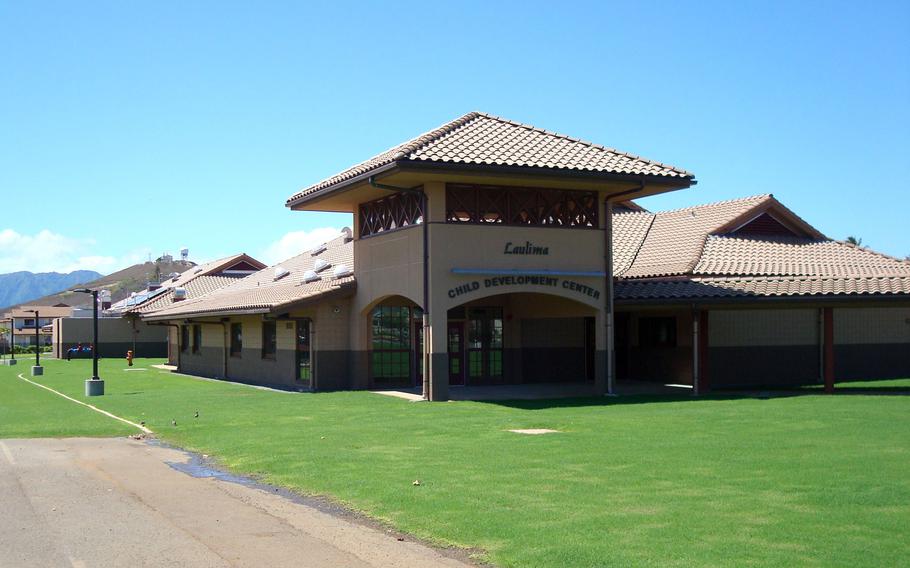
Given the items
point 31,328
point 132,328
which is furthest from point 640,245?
point 31,328

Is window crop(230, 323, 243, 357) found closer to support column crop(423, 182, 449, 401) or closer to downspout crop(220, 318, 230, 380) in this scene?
downspout crop(220, 318, 230, 380)

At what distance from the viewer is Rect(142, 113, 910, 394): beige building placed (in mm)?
24844

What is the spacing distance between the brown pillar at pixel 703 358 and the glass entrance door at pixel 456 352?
6832 mm

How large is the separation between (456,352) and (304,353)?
14.7ft

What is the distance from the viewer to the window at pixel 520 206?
25.2 metres

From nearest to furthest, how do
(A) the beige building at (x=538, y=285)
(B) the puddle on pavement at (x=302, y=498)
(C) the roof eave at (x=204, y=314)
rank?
(B) the puddle on pavement at (x=302, y=498)
(A) the beige building at (x=538, y=285)
(C) the roof eave at (x=204, y=314)

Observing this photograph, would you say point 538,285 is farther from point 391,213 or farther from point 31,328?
point 31,328

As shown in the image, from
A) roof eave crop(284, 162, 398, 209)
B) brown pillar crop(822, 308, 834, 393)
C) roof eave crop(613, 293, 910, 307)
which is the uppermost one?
roof eave crop(284, 162, 398, 209)

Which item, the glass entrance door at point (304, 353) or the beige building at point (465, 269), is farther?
the glass entrance door at point (304, 353)

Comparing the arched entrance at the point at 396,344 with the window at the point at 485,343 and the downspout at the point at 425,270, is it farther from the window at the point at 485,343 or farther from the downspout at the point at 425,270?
the downspout at the point at 425,270

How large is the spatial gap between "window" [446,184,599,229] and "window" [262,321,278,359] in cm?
951

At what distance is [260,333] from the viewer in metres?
34.3

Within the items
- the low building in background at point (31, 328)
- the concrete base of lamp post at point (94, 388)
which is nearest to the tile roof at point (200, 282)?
the concrete base of lamp post at point (94, 388)

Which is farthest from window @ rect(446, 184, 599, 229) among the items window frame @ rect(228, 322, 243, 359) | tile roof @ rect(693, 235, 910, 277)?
window frame @ rect(228, 322, 243, 359)
